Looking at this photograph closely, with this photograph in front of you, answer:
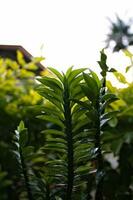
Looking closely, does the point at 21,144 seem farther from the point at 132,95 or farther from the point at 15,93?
the point at 15,93

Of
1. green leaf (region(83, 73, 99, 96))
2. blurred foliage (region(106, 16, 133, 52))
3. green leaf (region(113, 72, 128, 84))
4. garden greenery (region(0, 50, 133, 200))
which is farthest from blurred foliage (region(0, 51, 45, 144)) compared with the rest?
blurred foliage (region(106, 16, 133, 52))

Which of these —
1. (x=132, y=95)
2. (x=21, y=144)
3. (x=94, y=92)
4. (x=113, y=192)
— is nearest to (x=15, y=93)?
(x=132, y=95)

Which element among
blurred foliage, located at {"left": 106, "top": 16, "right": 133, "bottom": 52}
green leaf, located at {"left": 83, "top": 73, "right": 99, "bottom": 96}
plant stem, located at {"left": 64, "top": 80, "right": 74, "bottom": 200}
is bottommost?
plant stem, located at {"left": 64, "top": 80, "right": 74, "bottom": 200}

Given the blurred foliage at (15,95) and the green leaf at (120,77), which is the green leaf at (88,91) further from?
the blurred foliage at (15,95)

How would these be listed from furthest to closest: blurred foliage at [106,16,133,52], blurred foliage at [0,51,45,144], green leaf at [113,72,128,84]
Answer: blurred foliage at [106,16,133,52]
blurred foliage at [0,51,45,144]
green leaf at [113,72,128,84]

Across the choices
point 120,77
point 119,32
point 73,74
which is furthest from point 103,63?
point 119,32

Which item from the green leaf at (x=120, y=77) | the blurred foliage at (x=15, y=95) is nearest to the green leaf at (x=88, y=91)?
the green leaf at (x=120, y=77)

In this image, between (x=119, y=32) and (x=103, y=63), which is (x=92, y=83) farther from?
(x=119, y=32)

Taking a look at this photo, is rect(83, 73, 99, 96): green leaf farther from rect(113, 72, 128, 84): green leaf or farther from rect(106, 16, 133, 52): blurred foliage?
rect(106, 16, 133, 52): blurred foliage

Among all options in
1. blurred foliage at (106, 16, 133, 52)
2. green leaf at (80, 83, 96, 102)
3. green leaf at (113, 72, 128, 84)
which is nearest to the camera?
green leaf at (80, 83, 96, 102)

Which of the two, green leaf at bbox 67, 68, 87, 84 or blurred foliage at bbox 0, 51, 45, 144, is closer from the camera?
green leaf at bbox 67, 68, 87, 84

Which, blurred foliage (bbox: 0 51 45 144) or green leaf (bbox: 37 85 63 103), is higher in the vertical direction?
blurred foliage (bbox: 0 51 45 144)

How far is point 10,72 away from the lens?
5.19 feet

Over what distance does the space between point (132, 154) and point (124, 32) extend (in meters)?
28.0
